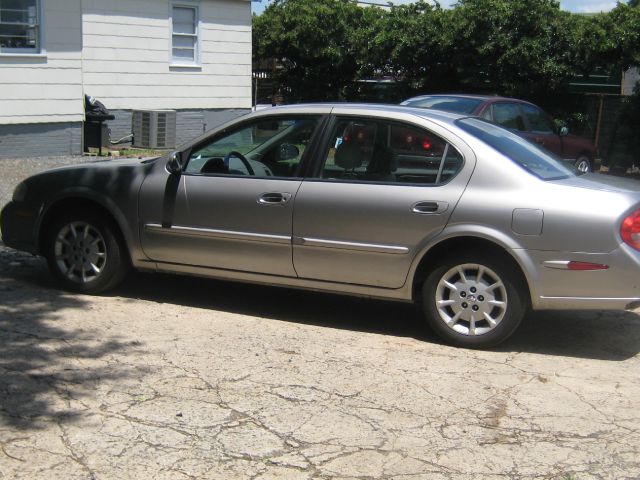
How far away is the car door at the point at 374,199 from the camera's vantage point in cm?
585

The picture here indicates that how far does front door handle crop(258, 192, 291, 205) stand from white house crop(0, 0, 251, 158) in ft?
31.9

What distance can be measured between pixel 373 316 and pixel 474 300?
3.90 feet

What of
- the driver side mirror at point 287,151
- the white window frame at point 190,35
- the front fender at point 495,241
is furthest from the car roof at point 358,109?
the white window frame at point 190,35

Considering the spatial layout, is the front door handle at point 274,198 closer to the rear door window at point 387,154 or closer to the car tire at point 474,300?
the rear door window at point 387,154

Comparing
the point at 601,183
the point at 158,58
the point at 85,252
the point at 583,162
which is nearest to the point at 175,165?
the point at 85,252

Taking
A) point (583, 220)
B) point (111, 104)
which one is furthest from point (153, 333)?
point (111, 104)

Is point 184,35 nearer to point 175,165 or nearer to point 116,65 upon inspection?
point 116,65

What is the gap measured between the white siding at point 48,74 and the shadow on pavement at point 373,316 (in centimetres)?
814

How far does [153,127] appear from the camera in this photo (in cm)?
1773

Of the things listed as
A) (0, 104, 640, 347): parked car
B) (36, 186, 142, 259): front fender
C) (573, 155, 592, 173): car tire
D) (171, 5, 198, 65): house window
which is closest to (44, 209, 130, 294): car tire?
(0, 104, 640, 347): parked car

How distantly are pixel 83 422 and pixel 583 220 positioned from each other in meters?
3.24

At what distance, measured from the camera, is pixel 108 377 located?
5121 millimetres

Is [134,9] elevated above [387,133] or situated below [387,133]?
above

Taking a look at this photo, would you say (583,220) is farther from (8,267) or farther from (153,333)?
(8,267)
